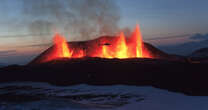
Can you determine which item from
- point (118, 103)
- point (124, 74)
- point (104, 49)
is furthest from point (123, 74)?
point (104, 49)

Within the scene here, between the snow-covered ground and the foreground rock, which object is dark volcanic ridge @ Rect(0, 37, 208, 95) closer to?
the foreground rock

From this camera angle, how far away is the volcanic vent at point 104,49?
131 ft

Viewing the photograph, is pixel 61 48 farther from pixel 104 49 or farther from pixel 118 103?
pixel 118 103

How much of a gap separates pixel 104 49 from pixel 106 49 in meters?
0.40

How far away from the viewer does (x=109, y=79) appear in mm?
22109

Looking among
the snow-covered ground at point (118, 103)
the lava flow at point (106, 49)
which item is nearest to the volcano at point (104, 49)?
the lava flow at point (106, 49)

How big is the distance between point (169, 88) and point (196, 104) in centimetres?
504

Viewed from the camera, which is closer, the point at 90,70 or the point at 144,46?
the point at 90,70

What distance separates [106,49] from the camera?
134 ft

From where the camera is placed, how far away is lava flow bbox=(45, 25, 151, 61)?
39875mm

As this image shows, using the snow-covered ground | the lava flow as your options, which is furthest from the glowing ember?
the snow-covered ground

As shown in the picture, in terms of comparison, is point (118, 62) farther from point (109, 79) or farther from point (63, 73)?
point (63, 73)

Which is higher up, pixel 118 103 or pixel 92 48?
pixel 92 48

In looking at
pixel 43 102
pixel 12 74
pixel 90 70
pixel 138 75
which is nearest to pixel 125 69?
pixel 138 75
